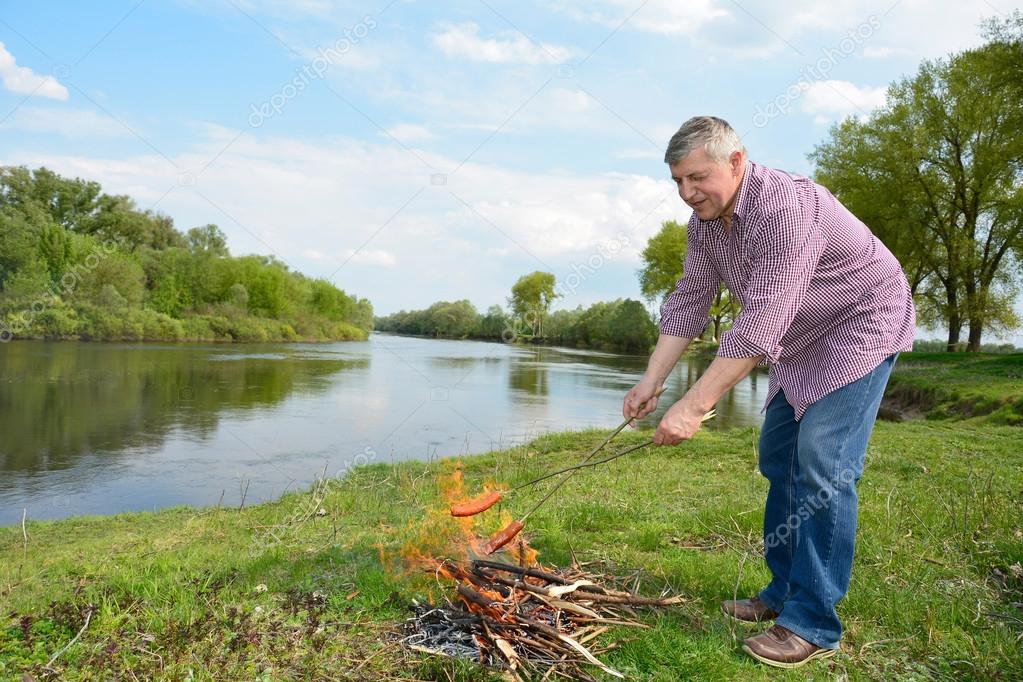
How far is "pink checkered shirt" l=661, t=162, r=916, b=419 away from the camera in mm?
2588

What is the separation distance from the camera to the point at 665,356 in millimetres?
3215

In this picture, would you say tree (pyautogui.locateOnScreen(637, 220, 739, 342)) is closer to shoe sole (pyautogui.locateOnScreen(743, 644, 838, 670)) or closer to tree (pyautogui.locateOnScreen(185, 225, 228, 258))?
tree (pyautogui.locateOnScreen(185, 225, 228, 258))

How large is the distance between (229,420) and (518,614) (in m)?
13.5

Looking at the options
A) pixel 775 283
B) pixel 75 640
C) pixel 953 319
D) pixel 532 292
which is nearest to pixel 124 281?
pixel 532 292

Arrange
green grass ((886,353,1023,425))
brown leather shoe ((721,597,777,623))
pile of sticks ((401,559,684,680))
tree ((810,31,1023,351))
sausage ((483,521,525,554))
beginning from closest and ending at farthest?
1. pile of sticks ((401,559,684,680))
2. brown leather shoe ((721,597,777,623))
3. sausage ((483,521,525,554))
4. green grass ((886,353,1023,425))
5. tree ((810,31,1023,351))

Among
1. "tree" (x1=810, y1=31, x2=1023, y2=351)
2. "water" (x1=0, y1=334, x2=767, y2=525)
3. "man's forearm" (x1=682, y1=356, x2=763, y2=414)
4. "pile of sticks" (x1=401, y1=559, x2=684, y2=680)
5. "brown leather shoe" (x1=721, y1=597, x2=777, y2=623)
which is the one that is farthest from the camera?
"tree" (x1=810, y1=31, x2=1023, y2=351)

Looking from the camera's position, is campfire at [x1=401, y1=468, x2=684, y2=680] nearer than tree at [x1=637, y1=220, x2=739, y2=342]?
Yes

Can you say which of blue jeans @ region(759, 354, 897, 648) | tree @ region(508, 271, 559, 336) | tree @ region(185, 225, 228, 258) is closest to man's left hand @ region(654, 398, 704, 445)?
blue jeans @ region(759, 354, 897, 648)

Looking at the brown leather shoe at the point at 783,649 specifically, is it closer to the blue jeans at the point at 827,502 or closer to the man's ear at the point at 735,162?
the blue jeans at the point at 827,502

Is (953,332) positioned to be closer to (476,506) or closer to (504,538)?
(504,538)

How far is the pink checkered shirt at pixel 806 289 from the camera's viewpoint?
2.59 metres

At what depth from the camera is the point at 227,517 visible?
21.8ft

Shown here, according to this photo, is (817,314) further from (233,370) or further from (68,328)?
(68,328)

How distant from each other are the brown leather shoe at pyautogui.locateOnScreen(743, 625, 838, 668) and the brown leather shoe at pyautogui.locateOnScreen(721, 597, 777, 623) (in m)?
0.31
